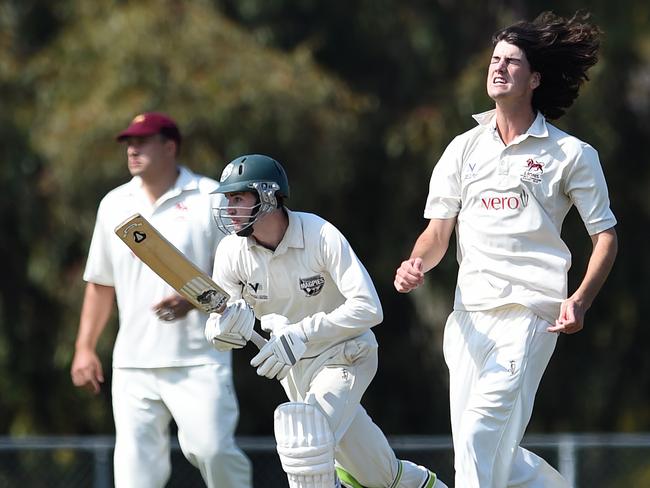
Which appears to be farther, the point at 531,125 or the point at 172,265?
the point at 531,125

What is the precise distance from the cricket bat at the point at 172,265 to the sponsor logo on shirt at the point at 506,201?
100cm

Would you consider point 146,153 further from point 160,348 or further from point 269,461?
point 269,461

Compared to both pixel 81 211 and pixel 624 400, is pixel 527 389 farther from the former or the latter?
pixel 624 400

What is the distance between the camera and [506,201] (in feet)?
16.5

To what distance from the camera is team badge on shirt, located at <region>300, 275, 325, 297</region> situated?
17.2 ft

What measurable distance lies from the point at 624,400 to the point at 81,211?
15.9 ft

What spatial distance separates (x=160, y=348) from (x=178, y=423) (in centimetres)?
33

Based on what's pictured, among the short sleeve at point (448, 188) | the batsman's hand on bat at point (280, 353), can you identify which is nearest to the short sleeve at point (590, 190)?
the short sleeve at point (448, 188)

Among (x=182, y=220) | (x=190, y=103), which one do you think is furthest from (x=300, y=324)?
(x=190, y=103)

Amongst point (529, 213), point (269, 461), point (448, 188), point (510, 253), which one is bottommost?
point (269, 461)

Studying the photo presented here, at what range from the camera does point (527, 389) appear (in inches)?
196

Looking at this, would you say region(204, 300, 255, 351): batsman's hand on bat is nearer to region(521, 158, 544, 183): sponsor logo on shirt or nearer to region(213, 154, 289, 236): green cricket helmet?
region(213, 154, 289, 236): green cricket helmet

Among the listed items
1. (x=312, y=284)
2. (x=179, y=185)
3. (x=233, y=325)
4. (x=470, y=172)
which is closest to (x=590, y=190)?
(x=470, y=172)

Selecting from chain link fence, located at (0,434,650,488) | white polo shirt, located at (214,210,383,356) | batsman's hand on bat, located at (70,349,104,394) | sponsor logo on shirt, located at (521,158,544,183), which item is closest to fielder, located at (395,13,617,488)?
sponsor logo on shirt, located at (521,158,544,183)
